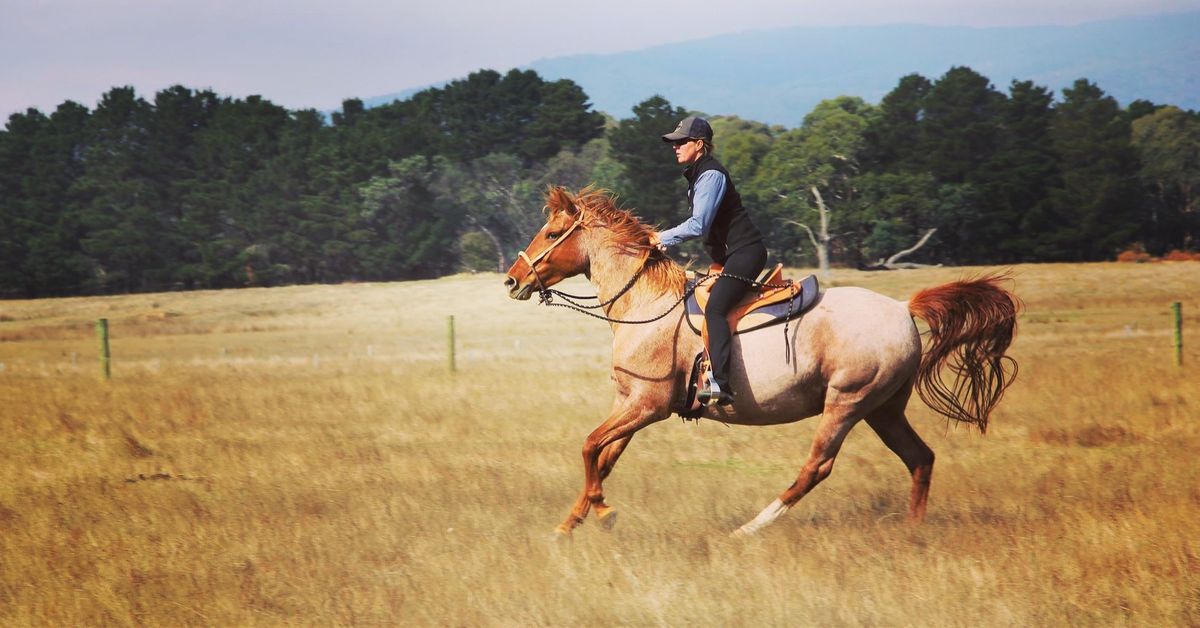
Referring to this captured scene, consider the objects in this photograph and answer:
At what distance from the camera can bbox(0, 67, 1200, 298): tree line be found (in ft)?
218

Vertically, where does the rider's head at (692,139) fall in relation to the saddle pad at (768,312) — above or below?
above

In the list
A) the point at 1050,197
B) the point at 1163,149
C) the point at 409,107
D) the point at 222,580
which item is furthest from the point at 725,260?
the point at 409,107

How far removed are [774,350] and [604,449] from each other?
4.47 ft

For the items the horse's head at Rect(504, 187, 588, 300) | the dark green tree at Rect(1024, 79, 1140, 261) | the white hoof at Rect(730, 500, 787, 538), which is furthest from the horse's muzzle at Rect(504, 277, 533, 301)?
the dark green tree at Rect(1024, 79, 1140, 261)

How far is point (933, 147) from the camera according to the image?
70.4 m

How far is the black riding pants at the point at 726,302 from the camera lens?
745 cm

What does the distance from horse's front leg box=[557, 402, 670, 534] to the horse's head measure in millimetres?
1130

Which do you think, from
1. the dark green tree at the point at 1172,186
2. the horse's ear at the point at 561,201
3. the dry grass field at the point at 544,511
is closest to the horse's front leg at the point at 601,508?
the dry grass field at the point at 544,511

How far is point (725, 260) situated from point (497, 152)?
3119 inches

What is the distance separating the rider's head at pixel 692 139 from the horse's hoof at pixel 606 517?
2.45 m

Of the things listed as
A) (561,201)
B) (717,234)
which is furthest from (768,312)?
(561,201)

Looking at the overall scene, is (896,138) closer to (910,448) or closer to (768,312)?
(910,448)

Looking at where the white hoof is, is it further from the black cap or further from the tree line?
the tree line

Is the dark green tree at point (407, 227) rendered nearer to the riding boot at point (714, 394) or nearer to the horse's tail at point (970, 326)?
the horse's tail at point (970, 326)
